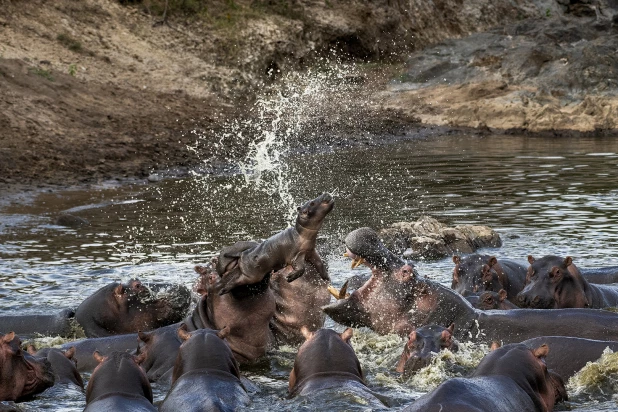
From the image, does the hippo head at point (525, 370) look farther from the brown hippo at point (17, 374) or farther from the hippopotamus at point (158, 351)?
the brown hippo at point (17, 374)

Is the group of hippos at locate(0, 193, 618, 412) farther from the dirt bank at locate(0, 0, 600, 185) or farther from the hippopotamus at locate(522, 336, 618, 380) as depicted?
the dirt bank at locate(0, 0, 600, 185)

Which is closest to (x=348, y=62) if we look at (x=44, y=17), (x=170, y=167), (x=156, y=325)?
(x=44, y=17)

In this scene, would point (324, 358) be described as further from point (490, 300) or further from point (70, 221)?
point (70, 221)

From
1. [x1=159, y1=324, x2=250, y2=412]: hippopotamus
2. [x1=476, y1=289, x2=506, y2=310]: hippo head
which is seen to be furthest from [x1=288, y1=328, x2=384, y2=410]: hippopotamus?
[x1=476, y1=289, x2=506, y2=310]: hippo head

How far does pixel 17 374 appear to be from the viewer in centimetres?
629

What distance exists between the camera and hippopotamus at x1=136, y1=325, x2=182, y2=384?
677cm

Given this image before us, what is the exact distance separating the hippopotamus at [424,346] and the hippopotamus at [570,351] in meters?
0.46

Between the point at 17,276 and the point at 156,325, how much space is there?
2629 mm

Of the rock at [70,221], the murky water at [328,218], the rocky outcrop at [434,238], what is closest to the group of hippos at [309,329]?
the murky water at [328,218]

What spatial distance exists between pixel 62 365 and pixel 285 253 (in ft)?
4.95

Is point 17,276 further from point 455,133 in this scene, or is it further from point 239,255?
point 455,133

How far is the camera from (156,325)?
8.23m

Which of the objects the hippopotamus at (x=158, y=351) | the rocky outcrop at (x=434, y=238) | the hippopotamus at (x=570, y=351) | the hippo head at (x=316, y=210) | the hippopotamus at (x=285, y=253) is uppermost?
the hippo head at (x=316, y=210)

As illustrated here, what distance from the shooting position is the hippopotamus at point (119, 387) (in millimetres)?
5305
